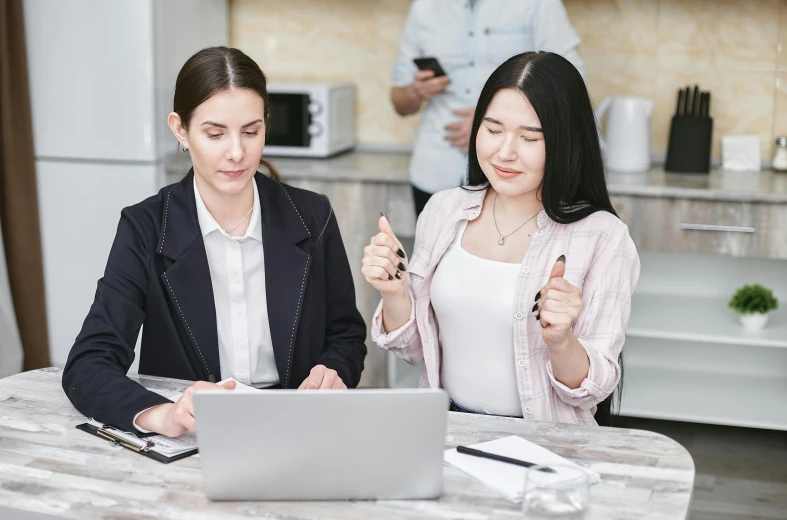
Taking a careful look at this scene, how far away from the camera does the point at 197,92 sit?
6.05 ft

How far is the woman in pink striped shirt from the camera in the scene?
Answer: 6.02 ft

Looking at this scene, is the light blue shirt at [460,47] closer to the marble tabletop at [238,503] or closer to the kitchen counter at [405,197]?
the kitchen counter at [405,197]

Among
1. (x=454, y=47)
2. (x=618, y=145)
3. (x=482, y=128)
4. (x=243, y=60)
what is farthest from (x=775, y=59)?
(x=243, y=60)

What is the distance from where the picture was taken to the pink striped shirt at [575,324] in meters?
1.80

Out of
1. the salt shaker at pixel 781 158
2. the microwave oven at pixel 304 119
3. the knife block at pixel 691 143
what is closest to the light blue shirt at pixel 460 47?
the microwave oven at pixel 304 119

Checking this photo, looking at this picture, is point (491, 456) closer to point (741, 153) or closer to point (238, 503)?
point (238, 503)

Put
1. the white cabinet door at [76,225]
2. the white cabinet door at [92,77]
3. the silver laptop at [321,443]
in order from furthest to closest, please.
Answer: the white cabinet door at [76,225] < the white cabinet door at [92,77] < the silver laptop at [321,443]

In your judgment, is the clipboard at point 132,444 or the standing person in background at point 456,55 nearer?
the clipboard at point 132,444

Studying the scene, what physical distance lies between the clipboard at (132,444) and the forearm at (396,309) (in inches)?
20.0

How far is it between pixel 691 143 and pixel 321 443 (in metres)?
2.58

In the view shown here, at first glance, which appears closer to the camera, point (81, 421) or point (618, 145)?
point (81, 421)

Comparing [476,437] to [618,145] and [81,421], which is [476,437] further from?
[618,145]

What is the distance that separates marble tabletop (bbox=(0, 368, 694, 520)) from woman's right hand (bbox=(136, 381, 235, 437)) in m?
0.06

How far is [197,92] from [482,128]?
55 centimetres
